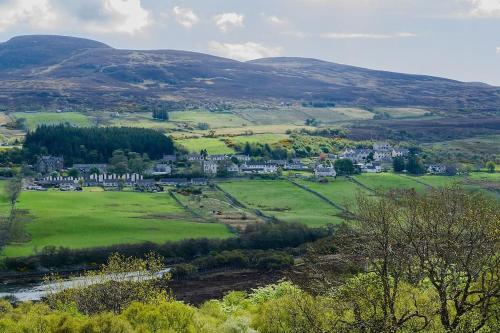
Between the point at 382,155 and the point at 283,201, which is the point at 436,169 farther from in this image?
the point at 283,201

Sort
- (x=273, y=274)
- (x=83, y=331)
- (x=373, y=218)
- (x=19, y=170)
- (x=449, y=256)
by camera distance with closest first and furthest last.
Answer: (x=449, y=256)
(x=373, y=218)
(x=83, y=331)
(x=273, y=274)
(x=19, y=170)

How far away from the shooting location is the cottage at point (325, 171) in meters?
118

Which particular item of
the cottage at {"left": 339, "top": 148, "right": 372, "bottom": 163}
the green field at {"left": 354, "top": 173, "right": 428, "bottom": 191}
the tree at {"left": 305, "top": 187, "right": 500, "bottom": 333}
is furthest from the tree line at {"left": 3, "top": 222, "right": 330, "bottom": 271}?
the cottage at {"left": 339, "top": 148, "right": 372, "bottom": 163}

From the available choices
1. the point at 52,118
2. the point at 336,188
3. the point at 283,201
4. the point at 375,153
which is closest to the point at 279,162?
the point at 375,153

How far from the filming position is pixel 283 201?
9931 cm

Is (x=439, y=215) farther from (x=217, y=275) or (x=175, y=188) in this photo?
(x=175, y=188)

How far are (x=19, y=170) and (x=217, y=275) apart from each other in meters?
58.3

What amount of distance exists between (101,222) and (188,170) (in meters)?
36.3

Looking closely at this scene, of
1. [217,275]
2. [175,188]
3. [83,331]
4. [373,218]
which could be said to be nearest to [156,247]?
[217,275]

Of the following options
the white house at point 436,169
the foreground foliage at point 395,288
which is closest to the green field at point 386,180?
the white house at point 436,169

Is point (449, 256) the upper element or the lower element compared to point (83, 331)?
upper

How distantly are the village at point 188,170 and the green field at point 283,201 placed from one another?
7359 mm

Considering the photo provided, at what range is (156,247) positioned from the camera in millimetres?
75875

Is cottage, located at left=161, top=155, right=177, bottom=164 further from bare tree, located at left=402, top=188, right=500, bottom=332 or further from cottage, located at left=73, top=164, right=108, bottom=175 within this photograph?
bare tree, located at left=402, top=188, right=500, bottom=332
